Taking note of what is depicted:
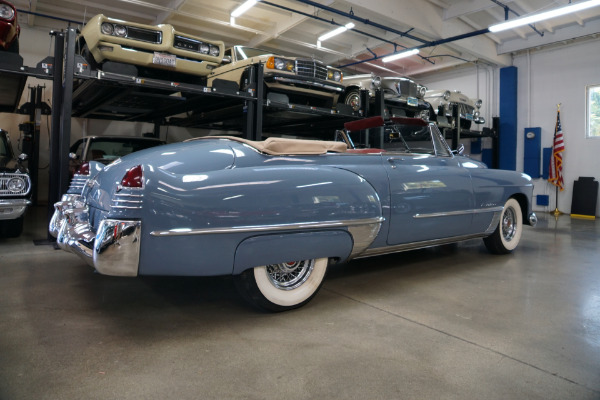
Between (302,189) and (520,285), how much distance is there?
211 cm

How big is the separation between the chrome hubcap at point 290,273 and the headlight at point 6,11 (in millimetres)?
4114

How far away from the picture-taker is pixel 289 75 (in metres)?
5.98

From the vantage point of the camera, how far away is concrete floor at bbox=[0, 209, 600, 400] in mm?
1651

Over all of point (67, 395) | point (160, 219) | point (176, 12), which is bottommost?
point (67, 395)

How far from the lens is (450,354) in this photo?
1.97m

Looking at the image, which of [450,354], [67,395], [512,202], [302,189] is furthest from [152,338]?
[512,202]

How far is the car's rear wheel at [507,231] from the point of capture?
4371mm

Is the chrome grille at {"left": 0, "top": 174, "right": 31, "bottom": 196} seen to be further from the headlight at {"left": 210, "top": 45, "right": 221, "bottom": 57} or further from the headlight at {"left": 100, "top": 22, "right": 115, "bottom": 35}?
the headlight at {"left": 210, "top": 45, "right": 221, "bottom": 57}

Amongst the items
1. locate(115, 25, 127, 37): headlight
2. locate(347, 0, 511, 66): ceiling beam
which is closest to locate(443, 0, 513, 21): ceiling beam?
locate(347, 0, 511, 66): ceiling beam

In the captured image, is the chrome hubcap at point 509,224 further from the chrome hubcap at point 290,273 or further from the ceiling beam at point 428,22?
the ceiling beam at point 428,22

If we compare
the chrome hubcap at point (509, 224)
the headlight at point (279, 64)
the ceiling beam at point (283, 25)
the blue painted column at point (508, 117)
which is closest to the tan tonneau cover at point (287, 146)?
the chrome hubcap at point (509, 224)

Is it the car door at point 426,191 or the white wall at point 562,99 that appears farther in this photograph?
the white wall at point 562,99

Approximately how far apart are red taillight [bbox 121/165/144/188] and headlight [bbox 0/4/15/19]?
138 inches

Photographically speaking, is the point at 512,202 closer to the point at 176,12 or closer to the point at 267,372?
the point at 267,372
